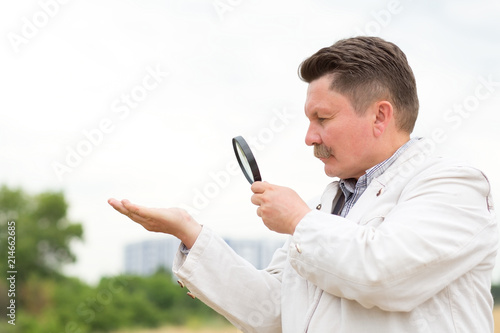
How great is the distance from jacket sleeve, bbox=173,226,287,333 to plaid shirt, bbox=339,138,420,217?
490mm

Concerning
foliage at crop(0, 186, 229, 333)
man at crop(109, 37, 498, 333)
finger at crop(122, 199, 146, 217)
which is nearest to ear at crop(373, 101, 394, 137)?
man at crop(109, 37, 498, 333)

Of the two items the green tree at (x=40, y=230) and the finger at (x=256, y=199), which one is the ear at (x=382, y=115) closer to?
the finger at (x=256, y=199)

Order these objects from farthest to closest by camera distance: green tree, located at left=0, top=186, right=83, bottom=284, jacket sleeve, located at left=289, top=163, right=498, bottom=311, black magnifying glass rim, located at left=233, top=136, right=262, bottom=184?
green tree, located at left=0, top=186, right=83, bottom=284 < black magnifying glass rim, located at left=233, top=136, right=262, bottom=184 < jacket sleeve, located at left=289, top=163, right=498, bottom=311

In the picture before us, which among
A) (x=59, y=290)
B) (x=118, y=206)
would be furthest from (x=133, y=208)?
(x=59, y=290)

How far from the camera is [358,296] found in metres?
2.17

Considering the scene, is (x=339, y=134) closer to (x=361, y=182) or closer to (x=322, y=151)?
(x=322, y=151)

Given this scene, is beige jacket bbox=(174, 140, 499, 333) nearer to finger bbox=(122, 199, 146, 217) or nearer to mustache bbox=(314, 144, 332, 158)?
mustache bbox=(314, 144, 332, 158)

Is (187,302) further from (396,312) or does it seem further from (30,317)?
(396,312)

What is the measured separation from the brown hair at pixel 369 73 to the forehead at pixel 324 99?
22 millimetres

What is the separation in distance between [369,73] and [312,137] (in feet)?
1.22

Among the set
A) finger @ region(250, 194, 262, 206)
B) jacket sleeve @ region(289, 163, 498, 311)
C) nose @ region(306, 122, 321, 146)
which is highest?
nose @ region(306, 122, 321, 146)

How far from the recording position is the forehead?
2615 mm

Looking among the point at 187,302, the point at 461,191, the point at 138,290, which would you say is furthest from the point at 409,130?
the point at 138,290

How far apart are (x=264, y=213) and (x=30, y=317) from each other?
14.9 m
